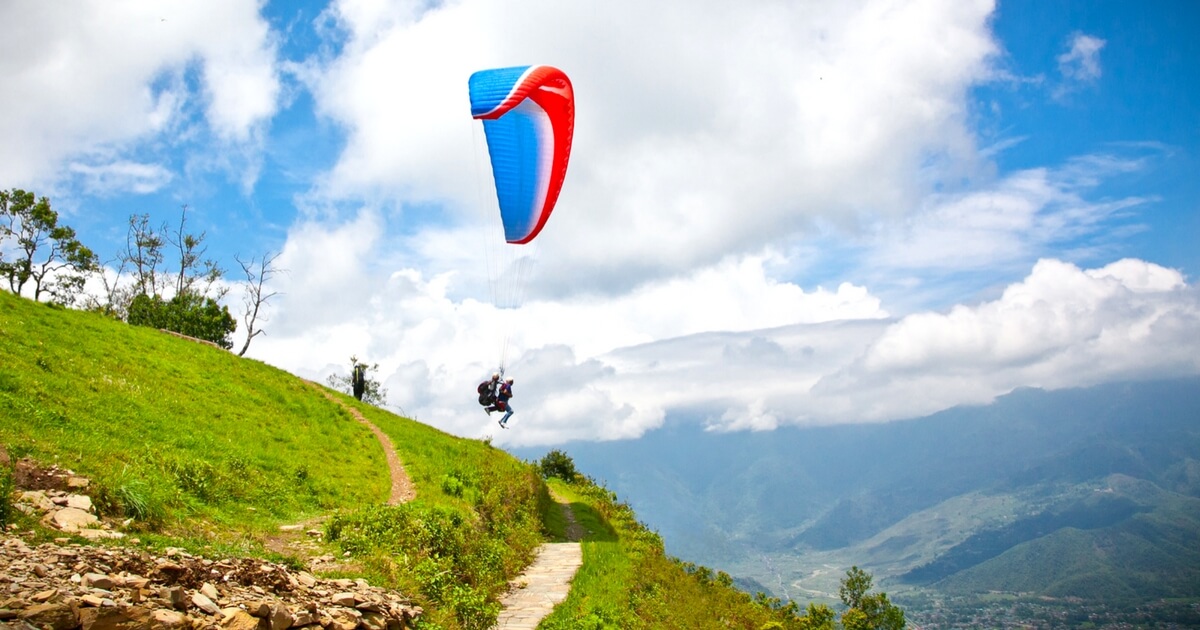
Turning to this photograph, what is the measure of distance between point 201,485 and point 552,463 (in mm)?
25414

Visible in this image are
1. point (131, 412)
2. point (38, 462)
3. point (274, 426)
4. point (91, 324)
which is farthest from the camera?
point (91, 324)

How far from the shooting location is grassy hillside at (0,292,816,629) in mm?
11680

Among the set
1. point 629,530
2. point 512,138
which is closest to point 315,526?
point 512,138

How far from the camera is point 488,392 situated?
74.8 ft

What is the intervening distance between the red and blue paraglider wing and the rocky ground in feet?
41.8

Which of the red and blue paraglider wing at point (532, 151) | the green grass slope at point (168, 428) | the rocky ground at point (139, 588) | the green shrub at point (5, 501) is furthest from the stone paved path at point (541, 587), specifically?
the red and blue paraglider wing at point (532, 151)

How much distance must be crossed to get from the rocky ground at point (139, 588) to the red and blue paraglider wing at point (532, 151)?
1274 cm

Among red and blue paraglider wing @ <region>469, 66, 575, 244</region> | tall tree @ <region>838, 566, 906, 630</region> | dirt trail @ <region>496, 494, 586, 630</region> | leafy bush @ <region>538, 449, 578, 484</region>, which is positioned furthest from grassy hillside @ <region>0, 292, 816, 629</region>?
tall tree @ <region>838, 566, 906, 630</region>

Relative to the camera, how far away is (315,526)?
46.4ft

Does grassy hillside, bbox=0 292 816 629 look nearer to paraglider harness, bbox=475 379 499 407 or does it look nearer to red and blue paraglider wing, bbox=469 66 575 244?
paraglider harness, bbox=475 379 499 407

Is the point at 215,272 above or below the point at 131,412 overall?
above

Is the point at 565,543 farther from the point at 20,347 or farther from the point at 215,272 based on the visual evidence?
the point at 215,272

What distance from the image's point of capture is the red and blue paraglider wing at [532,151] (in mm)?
20109

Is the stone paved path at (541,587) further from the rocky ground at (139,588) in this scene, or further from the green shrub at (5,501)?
the green shrub at (5,501)
